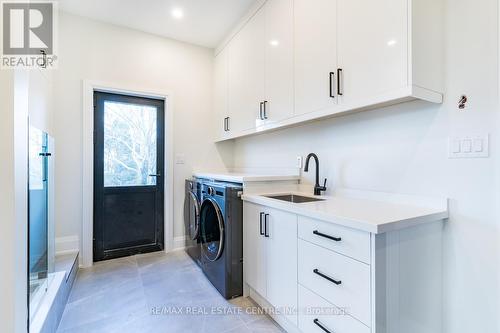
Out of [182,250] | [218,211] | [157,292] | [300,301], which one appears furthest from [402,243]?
[182,250]

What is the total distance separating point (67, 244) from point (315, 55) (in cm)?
298

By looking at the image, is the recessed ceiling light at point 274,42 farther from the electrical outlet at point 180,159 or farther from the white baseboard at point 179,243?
the white baseboard at point 179,243

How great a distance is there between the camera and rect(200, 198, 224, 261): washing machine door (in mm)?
2049

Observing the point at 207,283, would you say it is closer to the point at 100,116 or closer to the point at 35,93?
the point at 35,93

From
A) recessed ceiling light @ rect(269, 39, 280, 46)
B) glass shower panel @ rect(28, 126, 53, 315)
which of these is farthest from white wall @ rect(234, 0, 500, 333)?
glass shower panel @ rect(28, 126, 53, 315)

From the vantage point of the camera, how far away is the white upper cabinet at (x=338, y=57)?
48.3 inches

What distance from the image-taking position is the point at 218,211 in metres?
2.08

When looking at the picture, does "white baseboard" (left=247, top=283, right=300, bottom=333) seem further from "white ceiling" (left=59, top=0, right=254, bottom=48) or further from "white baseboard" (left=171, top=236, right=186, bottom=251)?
"white ceiling" (left=59, top=0, right=254, bottom=48)

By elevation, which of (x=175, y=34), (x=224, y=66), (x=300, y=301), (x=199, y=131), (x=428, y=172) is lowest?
(x=300, y=301)

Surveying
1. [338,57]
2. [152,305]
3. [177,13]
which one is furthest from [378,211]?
[177,13]

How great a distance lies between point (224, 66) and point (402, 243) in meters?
2.70

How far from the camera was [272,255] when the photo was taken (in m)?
1.70

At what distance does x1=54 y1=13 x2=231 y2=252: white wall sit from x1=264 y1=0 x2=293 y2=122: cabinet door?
4.53 feet

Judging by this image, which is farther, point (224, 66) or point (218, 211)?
point (224, 66)
